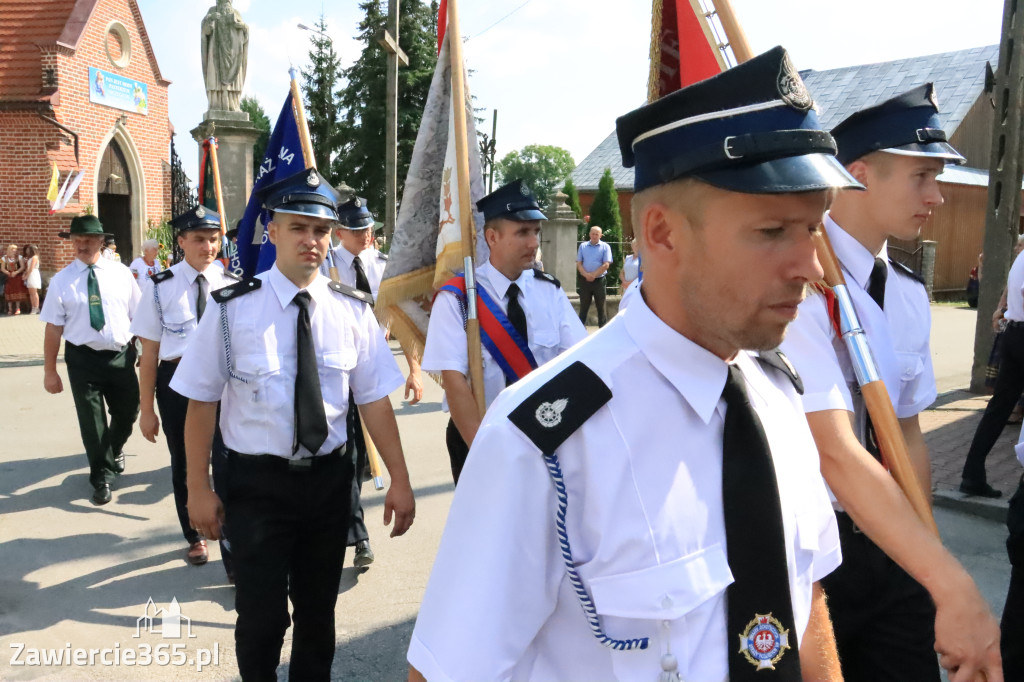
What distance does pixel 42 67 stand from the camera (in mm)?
21984

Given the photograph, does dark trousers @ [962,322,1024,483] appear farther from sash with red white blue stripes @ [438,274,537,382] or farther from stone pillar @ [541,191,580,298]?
stone pillar @ [541,191,580,298]

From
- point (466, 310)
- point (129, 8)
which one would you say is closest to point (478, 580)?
point (466, 310)

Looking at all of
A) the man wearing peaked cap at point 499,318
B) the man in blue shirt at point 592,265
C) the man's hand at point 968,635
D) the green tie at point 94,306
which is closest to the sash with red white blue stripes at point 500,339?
the man wearing peaked cap at point 499,318

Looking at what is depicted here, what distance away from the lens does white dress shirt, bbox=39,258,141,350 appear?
7027mm

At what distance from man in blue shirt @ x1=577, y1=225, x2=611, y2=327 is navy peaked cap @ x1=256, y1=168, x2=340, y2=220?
1199 cm

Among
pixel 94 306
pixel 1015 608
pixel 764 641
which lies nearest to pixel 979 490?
pixel 1015 608

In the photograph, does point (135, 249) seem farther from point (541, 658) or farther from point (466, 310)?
point (541, 658)

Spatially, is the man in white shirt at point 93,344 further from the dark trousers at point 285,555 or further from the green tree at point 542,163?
the green tree at point 542,163

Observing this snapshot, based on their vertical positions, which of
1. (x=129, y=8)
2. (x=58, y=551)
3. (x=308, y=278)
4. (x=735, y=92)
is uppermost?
(x=129, y=8)

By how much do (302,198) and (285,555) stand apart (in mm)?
1548

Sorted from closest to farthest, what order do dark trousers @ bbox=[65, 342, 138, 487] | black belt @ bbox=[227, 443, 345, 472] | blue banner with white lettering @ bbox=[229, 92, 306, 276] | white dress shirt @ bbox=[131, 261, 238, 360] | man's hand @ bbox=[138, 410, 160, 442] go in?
black belt @ bbox=[227, 443, 345, 472] < blue banner with white lettering @ bbox=[229, 92, 306, 276] < man's hand @ bbox=[138, 410, 160, 442] < white dress shirt @ bbox=[131, 261, 238, 360] < dark trousers @ bbox=[65, 342, 138, 487]

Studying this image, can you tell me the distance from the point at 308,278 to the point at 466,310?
77cm

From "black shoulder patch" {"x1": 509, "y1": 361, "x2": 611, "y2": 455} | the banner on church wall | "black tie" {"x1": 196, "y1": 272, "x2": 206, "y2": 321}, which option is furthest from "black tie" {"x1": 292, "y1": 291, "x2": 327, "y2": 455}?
the banner on church wall

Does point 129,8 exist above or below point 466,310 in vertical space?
above
